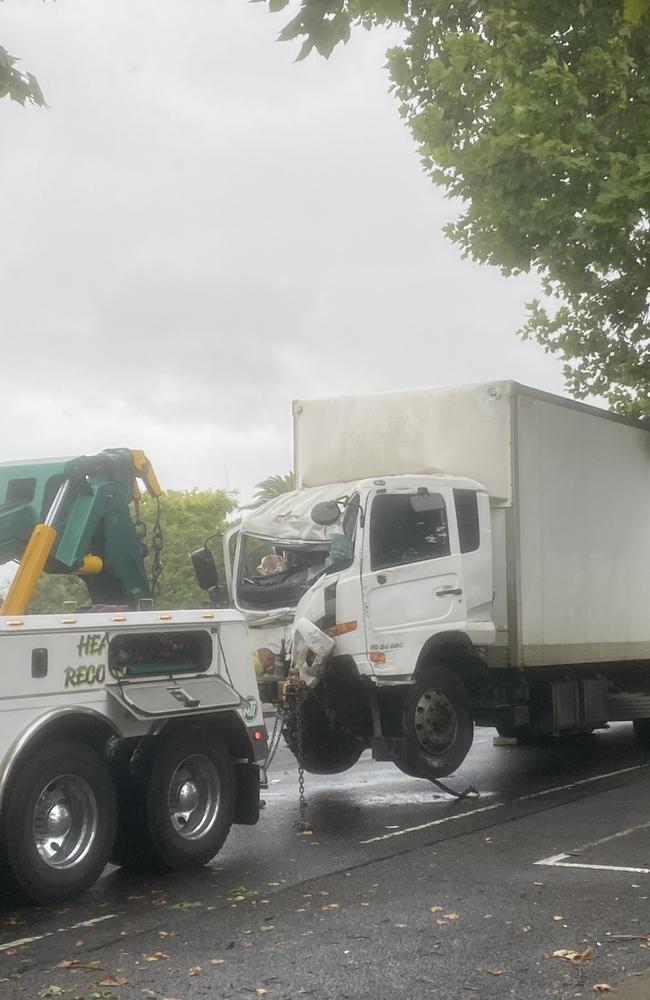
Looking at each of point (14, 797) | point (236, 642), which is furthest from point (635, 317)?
point (14, 797)

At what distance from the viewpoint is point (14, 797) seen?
693cm

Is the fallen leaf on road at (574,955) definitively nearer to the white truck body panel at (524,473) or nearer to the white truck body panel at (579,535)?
the white truck body panel at (524,473)

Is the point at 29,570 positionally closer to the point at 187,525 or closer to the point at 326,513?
the point at 326,513

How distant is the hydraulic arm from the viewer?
26.4ft

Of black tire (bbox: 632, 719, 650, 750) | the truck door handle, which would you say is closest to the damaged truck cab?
black tire (bbox: 632, 719, 650, 750)

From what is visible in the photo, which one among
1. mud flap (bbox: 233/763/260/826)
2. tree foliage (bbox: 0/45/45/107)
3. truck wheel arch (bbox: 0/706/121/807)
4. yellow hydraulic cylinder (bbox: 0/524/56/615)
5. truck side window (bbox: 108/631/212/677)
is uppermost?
tree foliage (bbox: 0/45/45/107)

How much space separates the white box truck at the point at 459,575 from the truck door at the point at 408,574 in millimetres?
14

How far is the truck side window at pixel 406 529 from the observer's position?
11.1m

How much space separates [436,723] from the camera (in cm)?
1143

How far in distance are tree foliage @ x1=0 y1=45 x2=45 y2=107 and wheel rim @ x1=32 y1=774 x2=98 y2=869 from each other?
3.88 m

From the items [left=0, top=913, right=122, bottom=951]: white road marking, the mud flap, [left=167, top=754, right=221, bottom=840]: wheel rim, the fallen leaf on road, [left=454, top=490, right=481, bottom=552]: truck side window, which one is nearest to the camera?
the fallen leaf on road

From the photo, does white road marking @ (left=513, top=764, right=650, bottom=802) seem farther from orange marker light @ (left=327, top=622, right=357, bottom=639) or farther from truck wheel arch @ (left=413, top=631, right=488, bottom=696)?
orange marker light @ (left=327, top=622, right=357, bottom=639)

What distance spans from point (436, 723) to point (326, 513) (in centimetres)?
218

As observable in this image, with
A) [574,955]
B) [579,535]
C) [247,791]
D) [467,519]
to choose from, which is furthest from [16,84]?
[579,535]
